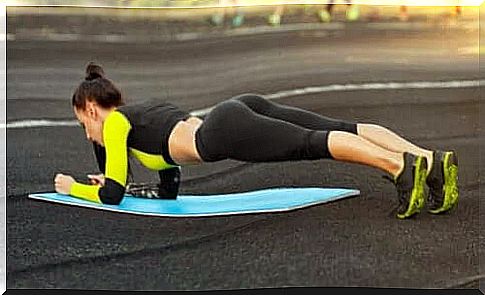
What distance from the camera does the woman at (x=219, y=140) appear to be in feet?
6.83

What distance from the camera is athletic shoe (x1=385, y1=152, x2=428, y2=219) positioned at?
2072mm

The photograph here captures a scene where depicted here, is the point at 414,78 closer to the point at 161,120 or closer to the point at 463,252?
the point at 463,252

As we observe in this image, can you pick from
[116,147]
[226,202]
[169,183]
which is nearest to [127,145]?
[116,147]

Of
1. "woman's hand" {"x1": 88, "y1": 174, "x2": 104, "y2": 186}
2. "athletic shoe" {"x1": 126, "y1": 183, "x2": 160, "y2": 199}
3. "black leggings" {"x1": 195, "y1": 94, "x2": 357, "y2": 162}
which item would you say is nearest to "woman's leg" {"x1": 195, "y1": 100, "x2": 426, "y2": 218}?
"black leggings" {"x1": 195, "y1": 94, "x2": 357, "y2": 162}

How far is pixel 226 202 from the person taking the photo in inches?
82.8

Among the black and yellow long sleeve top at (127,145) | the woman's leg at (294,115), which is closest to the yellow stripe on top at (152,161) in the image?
the black and yellow long sleeve top at (127,145)

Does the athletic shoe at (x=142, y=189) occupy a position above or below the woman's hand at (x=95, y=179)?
below

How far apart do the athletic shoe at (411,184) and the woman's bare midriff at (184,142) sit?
0.46 meters

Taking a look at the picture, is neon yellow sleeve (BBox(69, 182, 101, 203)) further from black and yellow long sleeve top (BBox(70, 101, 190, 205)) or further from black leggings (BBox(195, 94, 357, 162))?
black leggings (BBox(195, 94, 357, 162))

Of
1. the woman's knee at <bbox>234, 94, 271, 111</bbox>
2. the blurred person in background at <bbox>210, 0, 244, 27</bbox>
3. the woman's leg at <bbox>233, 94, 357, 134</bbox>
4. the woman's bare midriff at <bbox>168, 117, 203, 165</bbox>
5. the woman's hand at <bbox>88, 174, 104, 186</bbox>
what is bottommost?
the woman's hand at <bbox>88, 174, 104, 186</bbox>

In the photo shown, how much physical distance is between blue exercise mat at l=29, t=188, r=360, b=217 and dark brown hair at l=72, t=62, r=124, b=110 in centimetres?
22

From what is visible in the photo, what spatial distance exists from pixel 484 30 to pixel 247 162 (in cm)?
64

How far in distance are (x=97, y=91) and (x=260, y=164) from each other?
418 mm

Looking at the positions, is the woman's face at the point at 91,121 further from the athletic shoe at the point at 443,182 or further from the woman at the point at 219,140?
the athletic shoe at the point at 443,182
